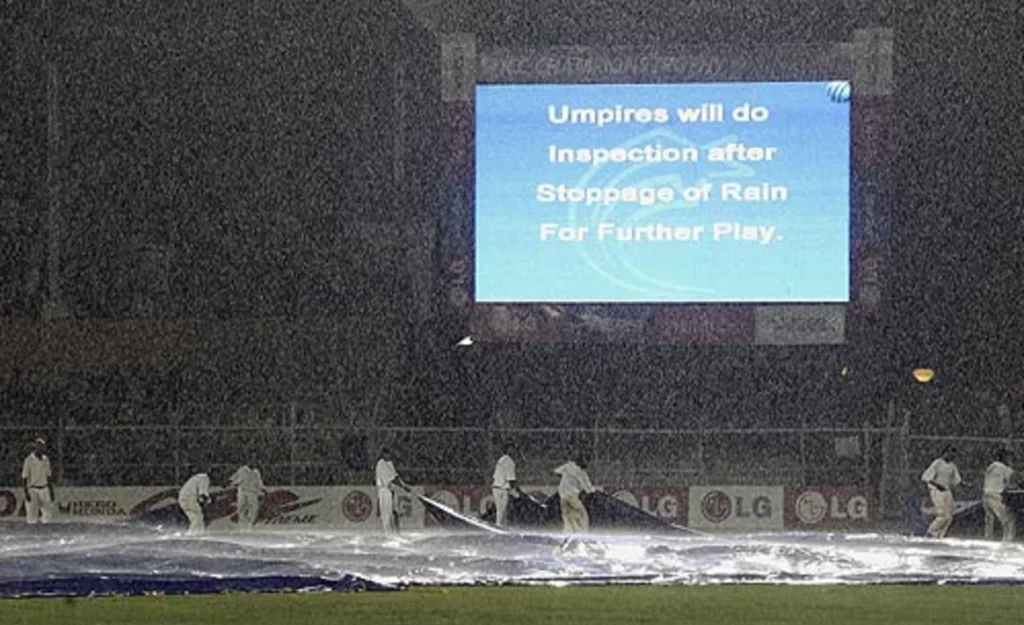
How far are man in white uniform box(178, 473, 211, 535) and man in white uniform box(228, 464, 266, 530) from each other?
6.00 feet

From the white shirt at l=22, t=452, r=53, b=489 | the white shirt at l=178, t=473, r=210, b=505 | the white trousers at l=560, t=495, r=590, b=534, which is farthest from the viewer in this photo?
the white shirt at l=22, t=452, r=53, b=489

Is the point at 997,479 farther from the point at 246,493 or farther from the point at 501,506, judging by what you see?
the point at 246,493

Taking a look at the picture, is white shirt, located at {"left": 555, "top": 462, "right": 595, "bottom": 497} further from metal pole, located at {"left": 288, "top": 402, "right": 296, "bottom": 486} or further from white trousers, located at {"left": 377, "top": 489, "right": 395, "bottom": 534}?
metal pole, located at {"left": 288, "top": 402, "right": 296, "bottom": 486}

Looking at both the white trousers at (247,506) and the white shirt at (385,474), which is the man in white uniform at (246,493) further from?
the white shirt at (385,474)

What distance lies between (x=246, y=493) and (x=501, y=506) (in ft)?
13.7

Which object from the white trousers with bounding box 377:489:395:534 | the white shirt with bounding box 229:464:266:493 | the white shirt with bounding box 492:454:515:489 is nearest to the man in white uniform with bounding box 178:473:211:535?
the white shirt with bounding box 229:464:266:493

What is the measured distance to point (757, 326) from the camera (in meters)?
30.5

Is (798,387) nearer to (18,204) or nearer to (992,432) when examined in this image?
(992,432)

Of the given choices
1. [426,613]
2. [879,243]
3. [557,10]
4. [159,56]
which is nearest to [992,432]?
[879,243]

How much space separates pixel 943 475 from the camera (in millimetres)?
24234

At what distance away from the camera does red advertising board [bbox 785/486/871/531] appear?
92.7 ft

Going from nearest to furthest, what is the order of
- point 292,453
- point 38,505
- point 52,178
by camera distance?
point 38,505 < point 292,453 < point 52,178

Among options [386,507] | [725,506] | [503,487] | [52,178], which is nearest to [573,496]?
[503,487]

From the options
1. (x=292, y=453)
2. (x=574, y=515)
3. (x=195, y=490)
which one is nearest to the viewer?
(x=574, y=515)
